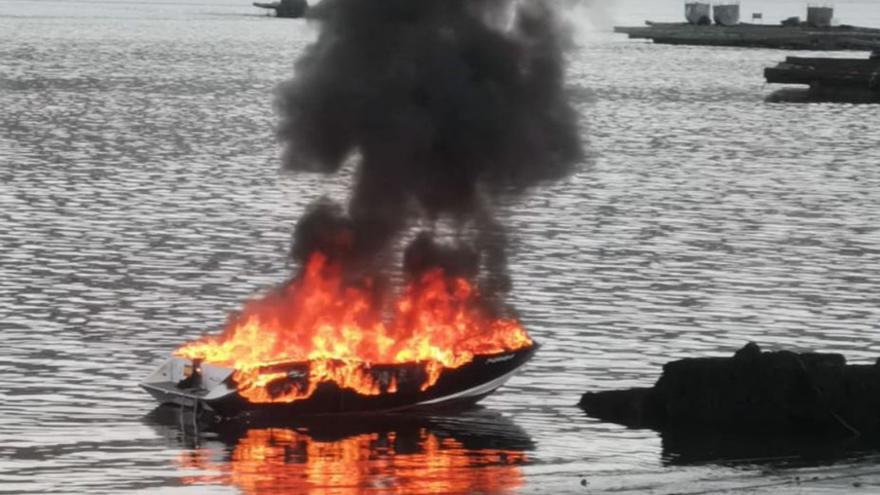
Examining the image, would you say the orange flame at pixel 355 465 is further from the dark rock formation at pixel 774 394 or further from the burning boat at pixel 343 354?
the dark rock formation at pixel 774 394

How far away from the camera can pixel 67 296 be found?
8019cm

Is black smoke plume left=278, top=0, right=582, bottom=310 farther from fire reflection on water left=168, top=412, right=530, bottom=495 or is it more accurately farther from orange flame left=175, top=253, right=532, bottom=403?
fire reflection on water left=168, top=412, right=530, bottom=495

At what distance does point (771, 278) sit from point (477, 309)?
1203 inches

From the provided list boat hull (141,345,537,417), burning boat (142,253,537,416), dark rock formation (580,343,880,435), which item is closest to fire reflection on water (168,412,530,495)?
boat hull (141,345,537,417)

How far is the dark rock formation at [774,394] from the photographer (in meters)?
55.1

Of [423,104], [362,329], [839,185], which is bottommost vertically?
[839,185]

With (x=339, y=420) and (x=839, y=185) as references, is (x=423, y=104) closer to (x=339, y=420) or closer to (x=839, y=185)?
(x=339, y=420)

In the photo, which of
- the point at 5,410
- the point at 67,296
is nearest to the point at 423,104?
the point at 5,410

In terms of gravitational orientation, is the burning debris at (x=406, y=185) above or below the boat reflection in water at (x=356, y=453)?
above

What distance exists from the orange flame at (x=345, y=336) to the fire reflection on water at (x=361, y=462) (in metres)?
1.54

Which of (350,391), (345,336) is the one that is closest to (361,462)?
(350,391)

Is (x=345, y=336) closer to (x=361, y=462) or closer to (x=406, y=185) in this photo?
(x=406, y=185)

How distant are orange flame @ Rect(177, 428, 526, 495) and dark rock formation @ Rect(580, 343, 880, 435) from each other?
17.1 ft

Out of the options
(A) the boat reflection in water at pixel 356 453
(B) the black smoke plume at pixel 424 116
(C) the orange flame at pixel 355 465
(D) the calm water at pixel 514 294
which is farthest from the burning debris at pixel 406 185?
(C) the orange flame at pixel 355 465
